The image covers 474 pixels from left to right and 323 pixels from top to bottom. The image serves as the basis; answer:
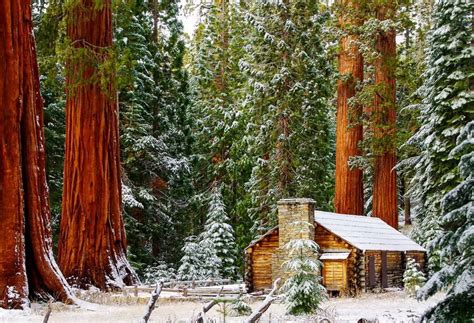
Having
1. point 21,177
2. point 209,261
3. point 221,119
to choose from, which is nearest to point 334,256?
point 21,177

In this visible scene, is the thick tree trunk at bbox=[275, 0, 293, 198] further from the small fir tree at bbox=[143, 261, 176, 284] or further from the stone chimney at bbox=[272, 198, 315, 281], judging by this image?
the stone chimney at bbox=[272, 198, 315, 281]

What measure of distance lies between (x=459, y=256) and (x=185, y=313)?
8301 mm

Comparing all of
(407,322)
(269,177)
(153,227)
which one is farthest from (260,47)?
(407,322)

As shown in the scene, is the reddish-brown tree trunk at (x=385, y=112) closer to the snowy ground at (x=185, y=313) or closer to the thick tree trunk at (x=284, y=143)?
the thick tree trunk at (x=284, y=143)

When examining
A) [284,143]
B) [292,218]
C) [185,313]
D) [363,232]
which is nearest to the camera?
[185,313]

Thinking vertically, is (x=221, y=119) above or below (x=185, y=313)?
above

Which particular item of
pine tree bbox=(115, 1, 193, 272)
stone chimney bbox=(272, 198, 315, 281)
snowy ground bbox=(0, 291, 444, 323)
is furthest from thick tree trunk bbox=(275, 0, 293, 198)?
snowy ground bbox=(0, 291, 444, 323)

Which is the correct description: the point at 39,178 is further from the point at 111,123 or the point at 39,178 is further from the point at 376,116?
the point at 376,116

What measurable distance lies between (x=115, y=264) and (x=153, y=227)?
14.1 meters

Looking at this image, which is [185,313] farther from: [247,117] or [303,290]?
[247,117]

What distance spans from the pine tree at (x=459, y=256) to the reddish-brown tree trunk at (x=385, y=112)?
1975 centimetres

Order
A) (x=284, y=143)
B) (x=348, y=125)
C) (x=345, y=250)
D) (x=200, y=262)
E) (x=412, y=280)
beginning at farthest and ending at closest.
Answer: (x=200, y=262)
(x=284, y=143)
(x=348, y=125)
(x=345, y=250)
(x=412, y=280)

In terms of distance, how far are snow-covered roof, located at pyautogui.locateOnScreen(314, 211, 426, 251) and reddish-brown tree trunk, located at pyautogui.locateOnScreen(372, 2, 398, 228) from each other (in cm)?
153

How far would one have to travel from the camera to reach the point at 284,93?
2977 centimetres
